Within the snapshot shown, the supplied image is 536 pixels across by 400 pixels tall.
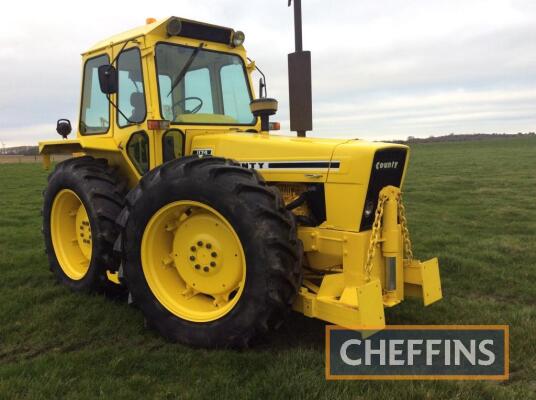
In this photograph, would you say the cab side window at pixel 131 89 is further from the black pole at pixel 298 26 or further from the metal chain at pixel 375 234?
the metal chain at pixel 375 234

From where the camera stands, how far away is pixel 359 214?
3879 mm

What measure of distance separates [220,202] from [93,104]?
283 cm

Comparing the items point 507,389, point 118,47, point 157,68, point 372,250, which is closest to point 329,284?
point 372,250

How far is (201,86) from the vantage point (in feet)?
16.8

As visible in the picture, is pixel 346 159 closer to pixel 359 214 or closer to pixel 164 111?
pixel 359 214

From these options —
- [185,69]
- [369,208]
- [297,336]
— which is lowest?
[297,336]

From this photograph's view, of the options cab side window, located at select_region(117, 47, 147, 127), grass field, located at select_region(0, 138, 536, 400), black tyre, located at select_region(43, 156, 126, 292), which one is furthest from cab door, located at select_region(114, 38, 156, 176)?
grass field, located at select_region(0, 138, 536, 400)

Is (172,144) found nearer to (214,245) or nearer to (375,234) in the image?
(214,245)

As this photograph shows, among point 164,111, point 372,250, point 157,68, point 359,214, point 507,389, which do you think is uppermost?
point 157,68

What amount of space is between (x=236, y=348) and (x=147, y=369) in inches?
25.6

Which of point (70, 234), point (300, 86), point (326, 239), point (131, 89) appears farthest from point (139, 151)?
point (326, 239)

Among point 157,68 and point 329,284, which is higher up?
point 157,68

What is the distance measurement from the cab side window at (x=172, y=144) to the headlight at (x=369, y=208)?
1.88 meters

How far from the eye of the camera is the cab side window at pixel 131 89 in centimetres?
479
